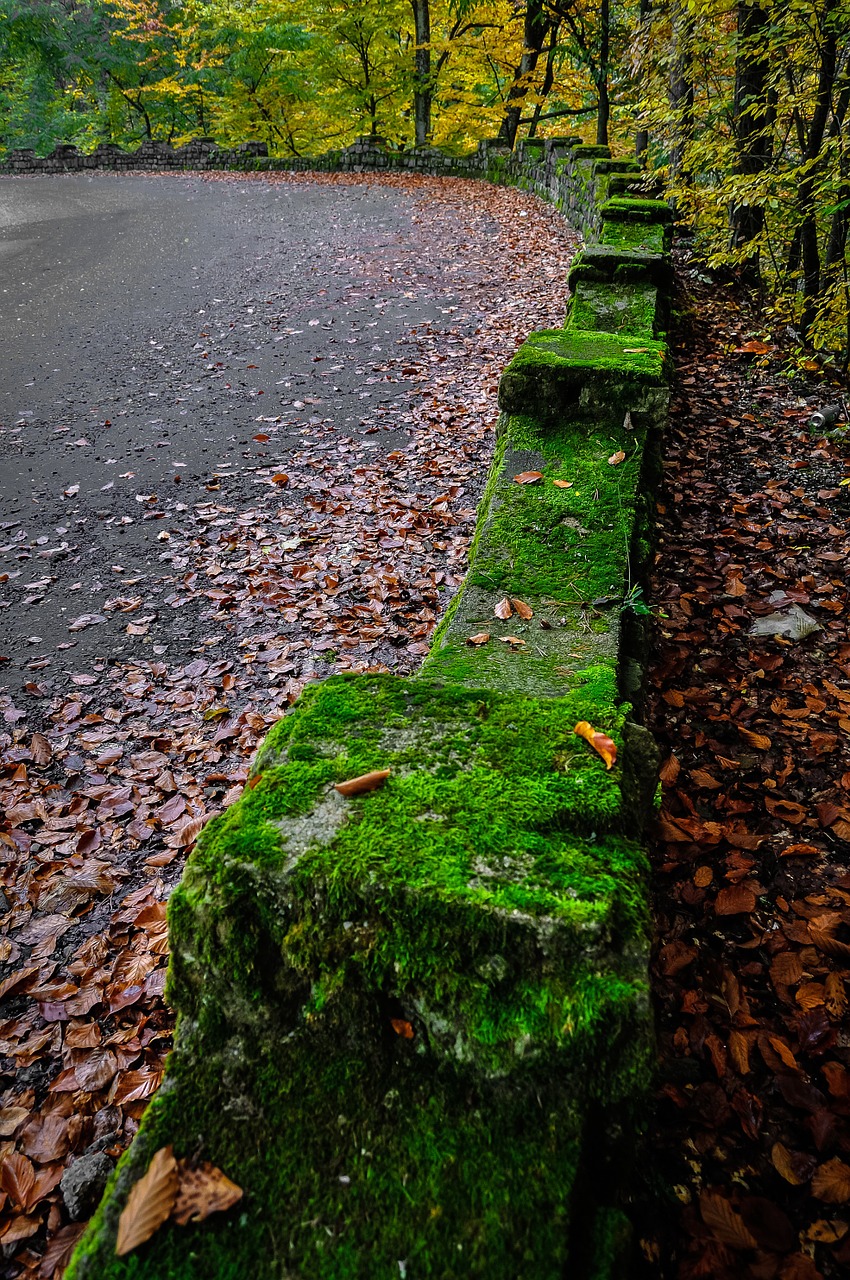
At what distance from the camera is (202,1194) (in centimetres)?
124

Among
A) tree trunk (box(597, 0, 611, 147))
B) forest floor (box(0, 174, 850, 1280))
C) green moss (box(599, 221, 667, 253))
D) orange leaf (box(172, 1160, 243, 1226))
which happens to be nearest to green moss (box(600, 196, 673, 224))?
green moss (box(599, 221, 667, 253))

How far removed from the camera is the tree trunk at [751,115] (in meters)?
6.59

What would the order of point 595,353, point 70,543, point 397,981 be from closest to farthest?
point 397,981, point 595,353, point 70,543

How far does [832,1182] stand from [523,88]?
2384cm

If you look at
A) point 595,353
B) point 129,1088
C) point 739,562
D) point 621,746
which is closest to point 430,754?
point 621,746

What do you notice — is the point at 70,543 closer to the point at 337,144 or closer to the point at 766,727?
the point at 766,727

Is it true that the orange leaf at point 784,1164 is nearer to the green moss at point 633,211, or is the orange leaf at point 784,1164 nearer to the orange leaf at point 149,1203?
the orange leaf at point 149,1203

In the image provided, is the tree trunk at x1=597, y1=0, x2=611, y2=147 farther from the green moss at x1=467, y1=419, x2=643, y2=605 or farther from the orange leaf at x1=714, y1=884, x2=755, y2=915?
the orange leaf at x1=714, y1=884, x2=755, y2=915

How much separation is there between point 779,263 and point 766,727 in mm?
6788

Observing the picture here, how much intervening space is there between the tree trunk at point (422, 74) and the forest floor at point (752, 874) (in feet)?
71.3

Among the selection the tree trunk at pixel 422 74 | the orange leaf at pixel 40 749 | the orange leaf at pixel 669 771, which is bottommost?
the orange leaf at pixel 40 749

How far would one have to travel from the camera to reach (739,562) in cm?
454

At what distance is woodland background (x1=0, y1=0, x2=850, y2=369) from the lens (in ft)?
21.0

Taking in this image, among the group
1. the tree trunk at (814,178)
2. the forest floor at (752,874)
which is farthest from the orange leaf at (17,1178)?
the tree trunk at (814,178)
